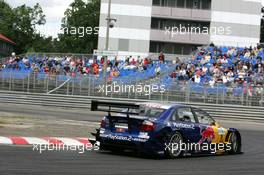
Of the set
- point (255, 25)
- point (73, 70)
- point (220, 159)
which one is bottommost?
point (220, 159)

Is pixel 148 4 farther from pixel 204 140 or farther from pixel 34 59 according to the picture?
pixel 204 140

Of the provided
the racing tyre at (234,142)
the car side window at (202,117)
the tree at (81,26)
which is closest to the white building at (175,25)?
the tree at (81,26)

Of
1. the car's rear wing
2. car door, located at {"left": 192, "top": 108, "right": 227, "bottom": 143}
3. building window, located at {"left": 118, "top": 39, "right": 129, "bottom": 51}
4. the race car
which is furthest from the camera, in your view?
building window, located at {"left": 118, "top": 39, "right": 129, "bottom": 51}

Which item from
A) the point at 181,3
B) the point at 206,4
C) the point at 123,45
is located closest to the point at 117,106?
the point at 123,45

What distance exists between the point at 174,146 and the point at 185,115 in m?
0.92

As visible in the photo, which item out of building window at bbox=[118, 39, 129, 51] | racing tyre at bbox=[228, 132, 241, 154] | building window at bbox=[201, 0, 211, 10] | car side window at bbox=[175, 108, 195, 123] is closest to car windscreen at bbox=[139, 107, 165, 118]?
car side window at bbox=[175, 108, 195, 123]

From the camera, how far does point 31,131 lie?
17.2 m

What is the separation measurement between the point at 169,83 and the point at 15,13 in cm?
7838

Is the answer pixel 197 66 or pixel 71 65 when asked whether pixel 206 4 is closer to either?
pixel 197 66

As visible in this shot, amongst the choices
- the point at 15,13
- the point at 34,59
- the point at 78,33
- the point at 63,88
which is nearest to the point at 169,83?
the point at 63,88

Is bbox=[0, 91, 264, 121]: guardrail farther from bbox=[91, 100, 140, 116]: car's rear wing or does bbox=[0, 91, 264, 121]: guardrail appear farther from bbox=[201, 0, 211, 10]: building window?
bbox=[201, 0, 211, 10]: building window

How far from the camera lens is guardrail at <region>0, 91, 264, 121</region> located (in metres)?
33.0

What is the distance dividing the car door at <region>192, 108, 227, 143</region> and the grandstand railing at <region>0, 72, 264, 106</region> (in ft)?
58.7

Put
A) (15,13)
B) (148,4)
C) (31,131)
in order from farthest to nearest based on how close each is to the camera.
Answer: (15,13)
(148,4)
(31,131)
